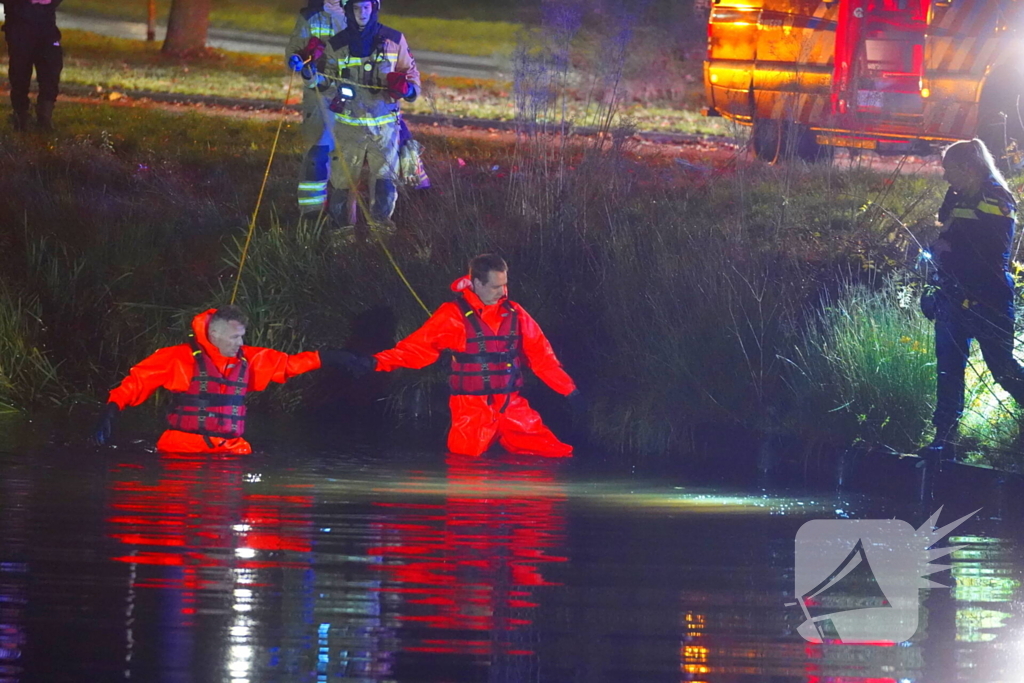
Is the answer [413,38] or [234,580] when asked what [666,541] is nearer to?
[234,580]

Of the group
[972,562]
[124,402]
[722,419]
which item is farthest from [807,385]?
[124,402]

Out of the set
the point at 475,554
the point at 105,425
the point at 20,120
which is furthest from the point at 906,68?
the point at 475,554

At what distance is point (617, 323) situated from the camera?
1114cm

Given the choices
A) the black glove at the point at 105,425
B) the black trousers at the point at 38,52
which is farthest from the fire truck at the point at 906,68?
the black glove at the point at 105,425

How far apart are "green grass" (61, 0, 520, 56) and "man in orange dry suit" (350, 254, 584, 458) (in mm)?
24392

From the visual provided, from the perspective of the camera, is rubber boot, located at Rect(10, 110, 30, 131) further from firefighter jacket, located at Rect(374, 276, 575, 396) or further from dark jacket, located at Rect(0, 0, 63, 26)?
firefighter jacket, located at Rect(374, 276, 575, 396)

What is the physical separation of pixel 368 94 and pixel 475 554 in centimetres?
641

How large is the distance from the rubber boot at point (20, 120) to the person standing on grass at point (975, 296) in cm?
1087

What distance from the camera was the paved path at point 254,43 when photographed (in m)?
31.0

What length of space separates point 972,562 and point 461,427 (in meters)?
3.76

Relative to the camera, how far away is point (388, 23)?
35.4m

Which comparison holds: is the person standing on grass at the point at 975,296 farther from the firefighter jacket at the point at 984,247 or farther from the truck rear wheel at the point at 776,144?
the truck rear wheel at the point at 776,144

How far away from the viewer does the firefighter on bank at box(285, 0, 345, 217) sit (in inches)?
503

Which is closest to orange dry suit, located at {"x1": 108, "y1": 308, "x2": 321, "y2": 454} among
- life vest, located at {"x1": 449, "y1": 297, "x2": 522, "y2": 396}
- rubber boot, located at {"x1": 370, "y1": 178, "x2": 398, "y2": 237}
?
life vest, located at {"x1": 449, "y1": 297, "x2": 522, "y2": 396}
